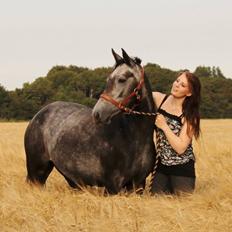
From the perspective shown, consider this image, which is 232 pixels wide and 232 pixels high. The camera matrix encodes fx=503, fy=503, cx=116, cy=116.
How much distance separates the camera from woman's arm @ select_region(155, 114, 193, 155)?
5758mm

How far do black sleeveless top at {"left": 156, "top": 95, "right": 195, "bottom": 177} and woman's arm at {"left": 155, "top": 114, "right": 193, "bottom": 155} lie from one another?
13 centimetres

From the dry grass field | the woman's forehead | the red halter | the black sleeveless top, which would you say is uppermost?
the woman's forehead

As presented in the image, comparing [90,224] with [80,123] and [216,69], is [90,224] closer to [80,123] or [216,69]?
[80,123]

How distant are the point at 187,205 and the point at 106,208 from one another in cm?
89

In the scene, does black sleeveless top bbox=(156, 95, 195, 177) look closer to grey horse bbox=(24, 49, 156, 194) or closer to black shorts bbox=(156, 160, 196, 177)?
black shorts bbox=(156, 160, 196, 177)

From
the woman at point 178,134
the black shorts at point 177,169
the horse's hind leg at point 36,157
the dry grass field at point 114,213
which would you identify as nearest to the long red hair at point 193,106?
the woman at point 178,134

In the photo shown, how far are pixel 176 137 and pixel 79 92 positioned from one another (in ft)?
165

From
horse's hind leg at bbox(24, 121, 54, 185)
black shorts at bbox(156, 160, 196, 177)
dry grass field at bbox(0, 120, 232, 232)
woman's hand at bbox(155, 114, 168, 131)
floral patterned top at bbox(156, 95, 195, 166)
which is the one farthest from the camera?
horse's hind leg at bbox(24, 121, 54, 185)

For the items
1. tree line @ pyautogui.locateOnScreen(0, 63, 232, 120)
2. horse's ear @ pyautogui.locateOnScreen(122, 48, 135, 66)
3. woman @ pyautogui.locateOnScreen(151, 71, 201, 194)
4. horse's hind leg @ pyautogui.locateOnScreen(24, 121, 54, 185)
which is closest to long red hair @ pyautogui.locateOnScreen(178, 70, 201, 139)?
woman @ pyautogui.locateOnScreen(151, 71, 201, 194)

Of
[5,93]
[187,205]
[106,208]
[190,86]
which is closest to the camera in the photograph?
[106,208]

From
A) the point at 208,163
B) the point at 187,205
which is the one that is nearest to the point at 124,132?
→ the point at 187,205

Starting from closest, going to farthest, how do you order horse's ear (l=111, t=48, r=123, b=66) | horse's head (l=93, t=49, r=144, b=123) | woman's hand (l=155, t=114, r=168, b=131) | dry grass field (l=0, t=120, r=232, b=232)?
1. dry grass field (l=0, t=120, r=232, b=232)
2. horse's head (l=93, t=49, r=144, b=123)
3. horse's ear (l=111, t=48, r=123, b=66)
4. woman's hand (l=155, t=114, r=168, b=131)

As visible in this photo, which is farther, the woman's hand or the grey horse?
the woman's hand

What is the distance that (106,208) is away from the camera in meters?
4.72
